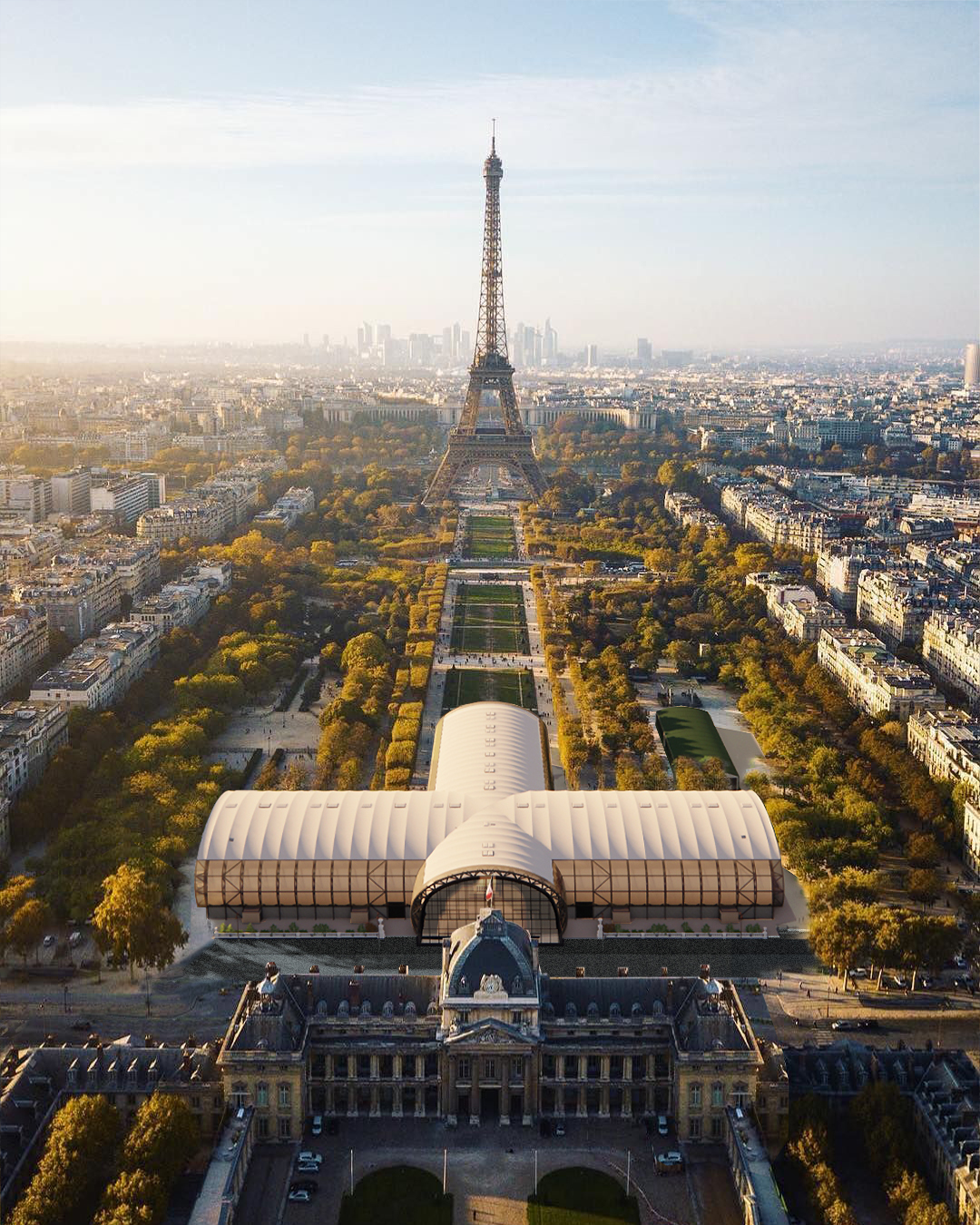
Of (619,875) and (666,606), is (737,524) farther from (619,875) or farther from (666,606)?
(619,875)

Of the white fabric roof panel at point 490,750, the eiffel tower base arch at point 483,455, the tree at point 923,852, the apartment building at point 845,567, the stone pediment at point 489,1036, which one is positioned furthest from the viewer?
the eiffel tower base arch at point 483,455

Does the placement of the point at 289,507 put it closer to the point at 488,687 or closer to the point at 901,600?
the point at 488,687

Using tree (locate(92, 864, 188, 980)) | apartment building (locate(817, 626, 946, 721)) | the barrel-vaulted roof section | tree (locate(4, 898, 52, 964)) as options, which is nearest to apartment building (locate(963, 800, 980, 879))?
the barrel-vaulted roof section

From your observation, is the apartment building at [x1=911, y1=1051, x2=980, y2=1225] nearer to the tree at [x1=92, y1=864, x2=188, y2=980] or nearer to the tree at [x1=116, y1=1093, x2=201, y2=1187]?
the tree at [x1=116, y1=1093, x2=201, y2=1187]

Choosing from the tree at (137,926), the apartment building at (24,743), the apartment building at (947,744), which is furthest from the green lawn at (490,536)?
the tree at (137,926)

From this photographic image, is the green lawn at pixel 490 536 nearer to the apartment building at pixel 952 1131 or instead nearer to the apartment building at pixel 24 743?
the apartment building at pixel 24 743

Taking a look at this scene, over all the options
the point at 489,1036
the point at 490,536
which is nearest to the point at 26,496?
the point at 490,536

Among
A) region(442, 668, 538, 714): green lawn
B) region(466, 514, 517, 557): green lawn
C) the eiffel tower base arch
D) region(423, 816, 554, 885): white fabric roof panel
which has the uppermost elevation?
the eiffel tower base arch
